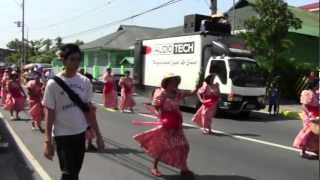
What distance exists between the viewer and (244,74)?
A: 21.5m

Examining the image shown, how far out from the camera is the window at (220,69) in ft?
70.9

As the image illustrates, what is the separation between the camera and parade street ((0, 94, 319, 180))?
32.9 ft

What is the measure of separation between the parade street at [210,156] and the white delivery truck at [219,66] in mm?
2655

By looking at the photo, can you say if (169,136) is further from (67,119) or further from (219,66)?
(219,66)

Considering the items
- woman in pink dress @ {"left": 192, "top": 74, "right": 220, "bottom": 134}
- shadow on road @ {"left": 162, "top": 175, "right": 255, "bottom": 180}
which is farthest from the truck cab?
shadow on road @ {"left": 162, "top": 175, "right": 255, "bottom": 180}

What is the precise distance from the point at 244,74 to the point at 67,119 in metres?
15.5

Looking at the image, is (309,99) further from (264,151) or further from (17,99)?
(17,99)

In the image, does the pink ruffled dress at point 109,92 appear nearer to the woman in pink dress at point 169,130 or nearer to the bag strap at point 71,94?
the woman in pink dress at point 169,130

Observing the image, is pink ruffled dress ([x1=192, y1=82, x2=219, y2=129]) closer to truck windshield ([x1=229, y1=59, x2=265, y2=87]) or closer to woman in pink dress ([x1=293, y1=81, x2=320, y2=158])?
woman in pink dress ([x1=293, y1=81, x2=320, y2=158])

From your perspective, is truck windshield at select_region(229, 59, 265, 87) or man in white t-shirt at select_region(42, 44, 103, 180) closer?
man in white t-shirt at select_region(42, 44, 103, 180)

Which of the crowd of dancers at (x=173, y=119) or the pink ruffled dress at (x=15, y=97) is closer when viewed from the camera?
the crowd of dancers at (x=173, y=119)

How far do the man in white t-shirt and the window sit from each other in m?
15.3

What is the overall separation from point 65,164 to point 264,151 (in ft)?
23.5

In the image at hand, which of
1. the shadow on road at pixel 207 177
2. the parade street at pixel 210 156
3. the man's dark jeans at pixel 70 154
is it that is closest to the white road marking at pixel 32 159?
the parade street at pixel 210 156
